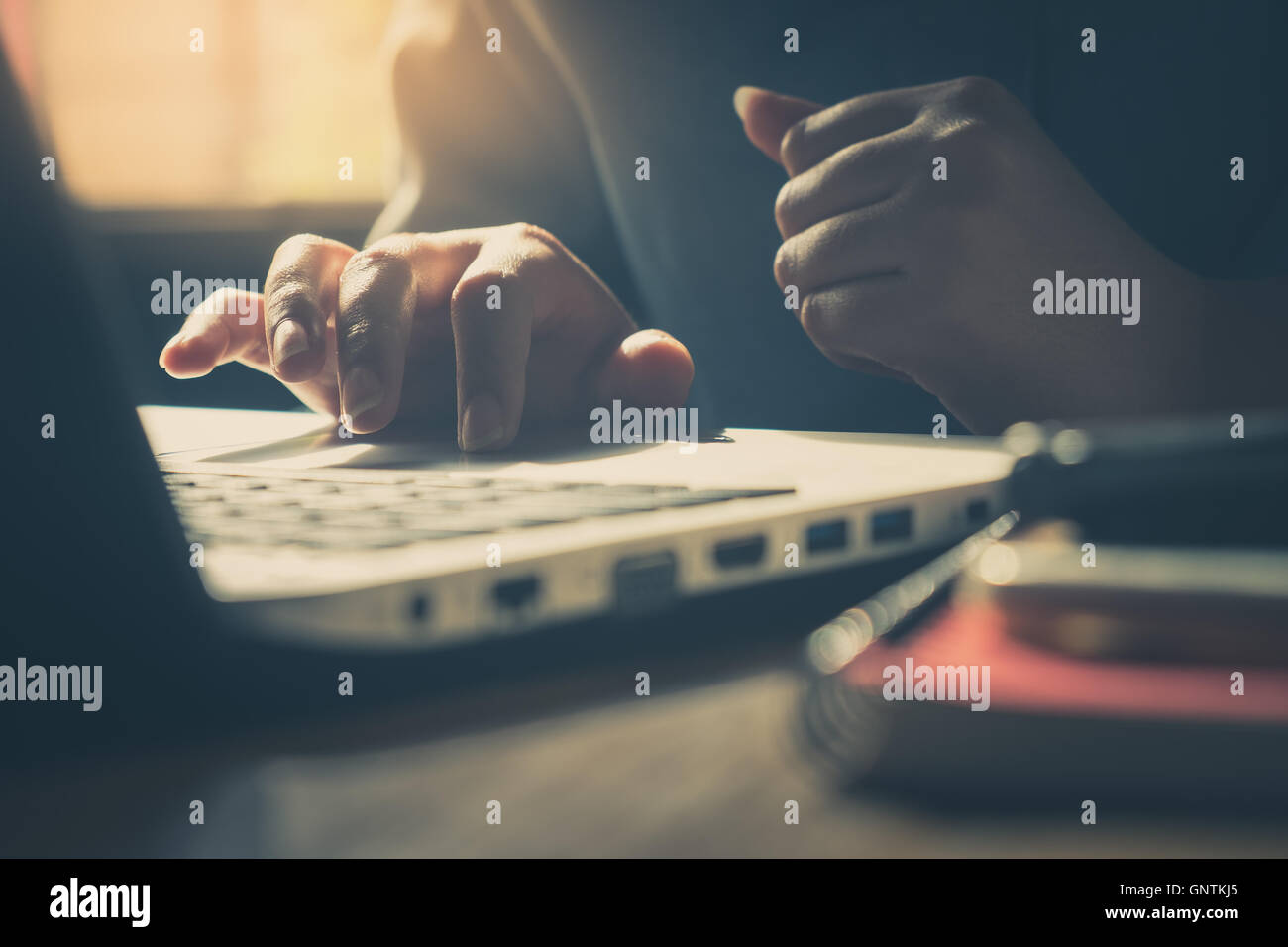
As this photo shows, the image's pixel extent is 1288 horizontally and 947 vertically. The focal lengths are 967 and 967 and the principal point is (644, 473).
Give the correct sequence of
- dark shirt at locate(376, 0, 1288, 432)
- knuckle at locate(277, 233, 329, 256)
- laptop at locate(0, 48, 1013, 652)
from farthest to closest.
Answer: dark shirt at locate(376, 0, 1288, 432) < knuckle at locate(277, 233, 329, 256) < laptop at locate(0, 48, 1013, 652)

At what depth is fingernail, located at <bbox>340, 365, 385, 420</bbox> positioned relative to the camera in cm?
45

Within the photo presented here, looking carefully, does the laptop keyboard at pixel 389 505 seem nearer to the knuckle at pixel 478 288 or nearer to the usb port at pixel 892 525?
the usb port at pixel 892 525

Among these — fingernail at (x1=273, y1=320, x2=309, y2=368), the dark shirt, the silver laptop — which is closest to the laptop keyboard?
the silver laptop

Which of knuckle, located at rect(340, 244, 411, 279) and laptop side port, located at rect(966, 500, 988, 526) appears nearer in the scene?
laptop side port, located at rect(966, 500, 988, 526)

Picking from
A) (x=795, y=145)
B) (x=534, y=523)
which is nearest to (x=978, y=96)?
(x=795, y=145)

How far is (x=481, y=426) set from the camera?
0.45 metres

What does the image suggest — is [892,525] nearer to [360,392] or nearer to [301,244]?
[360,392]

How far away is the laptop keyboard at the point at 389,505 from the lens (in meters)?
0.25

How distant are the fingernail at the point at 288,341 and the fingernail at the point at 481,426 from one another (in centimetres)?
10

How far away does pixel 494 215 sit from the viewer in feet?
3.71

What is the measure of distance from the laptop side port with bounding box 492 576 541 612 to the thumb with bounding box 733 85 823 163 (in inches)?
19.3

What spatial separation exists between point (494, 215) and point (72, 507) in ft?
3.22

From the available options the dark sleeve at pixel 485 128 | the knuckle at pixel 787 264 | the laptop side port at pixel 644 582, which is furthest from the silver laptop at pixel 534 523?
the dark sleeve at pixel 485 128

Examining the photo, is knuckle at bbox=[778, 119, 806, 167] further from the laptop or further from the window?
the window
